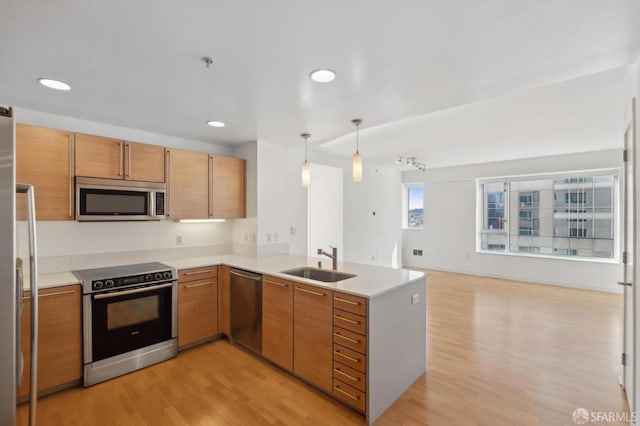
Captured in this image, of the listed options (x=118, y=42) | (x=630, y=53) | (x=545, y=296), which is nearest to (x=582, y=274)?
(x=545, y=296)

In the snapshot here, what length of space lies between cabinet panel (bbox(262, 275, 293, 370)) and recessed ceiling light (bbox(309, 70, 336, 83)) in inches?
67.0

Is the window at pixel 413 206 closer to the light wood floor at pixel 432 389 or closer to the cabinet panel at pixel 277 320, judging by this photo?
the light wood floor at pixel 432 389

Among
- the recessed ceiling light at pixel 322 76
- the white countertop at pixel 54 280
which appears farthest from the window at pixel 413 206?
the white countertop at pixel 54 280

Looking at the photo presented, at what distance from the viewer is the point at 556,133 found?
4.18 meters

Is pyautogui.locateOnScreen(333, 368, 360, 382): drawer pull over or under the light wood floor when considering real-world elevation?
over

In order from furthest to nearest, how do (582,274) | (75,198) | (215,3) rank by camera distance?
1. (582,274)
2. (75,198)
3. (215,3)

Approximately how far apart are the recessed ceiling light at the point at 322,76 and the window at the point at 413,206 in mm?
6402

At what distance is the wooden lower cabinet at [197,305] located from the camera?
313 centimetres

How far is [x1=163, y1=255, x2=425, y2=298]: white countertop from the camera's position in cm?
228

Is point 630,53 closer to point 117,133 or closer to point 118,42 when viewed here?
point 118,42

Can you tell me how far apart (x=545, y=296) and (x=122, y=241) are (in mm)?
6541

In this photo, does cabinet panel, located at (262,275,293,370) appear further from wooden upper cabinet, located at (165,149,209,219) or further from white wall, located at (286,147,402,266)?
white wall, located at (286,147,402,266)

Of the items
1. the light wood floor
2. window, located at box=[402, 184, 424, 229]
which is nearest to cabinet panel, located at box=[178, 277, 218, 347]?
the light wood floor

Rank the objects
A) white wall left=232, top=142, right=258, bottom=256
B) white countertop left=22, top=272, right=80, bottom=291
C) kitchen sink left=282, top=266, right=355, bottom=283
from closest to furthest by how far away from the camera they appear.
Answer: white countertop left=22, top=272, right=80, bottom=291
kitchen sink left=282, top=266, right=355, bottom=283
white wall left=232, top=142, right=258, bottom=256
